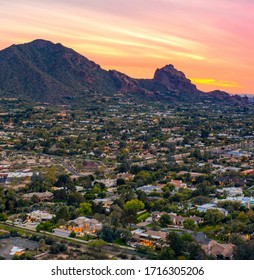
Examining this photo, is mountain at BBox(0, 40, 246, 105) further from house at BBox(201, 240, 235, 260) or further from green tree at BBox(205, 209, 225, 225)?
house at BBox(201, 240, 235, 260)

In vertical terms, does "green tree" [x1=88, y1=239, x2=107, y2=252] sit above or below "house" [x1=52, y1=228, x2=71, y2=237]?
above

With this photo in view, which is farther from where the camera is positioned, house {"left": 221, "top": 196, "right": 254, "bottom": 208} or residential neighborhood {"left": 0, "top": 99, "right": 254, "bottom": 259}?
house {"left": 221, "top": 196, "right": 254, "bottom": 208}

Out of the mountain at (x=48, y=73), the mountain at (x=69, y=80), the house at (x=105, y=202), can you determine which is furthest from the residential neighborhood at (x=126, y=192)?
the mountain at (x=69, y=80)

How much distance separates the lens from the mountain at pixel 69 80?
13350 centimetres

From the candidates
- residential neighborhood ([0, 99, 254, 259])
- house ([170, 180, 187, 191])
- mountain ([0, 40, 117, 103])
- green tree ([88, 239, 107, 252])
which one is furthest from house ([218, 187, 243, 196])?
mountain ([0, 40, 117, 103])

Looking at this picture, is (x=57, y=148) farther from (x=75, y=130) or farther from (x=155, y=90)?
(x=155, y=90)

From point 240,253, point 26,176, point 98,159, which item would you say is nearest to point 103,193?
point 26,176

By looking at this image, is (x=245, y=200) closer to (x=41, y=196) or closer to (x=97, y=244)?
(x=97, y=244)

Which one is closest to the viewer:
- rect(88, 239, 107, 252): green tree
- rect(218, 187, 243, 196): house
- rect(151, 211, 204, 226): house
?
rect(88, 239, 107, 252): green tree

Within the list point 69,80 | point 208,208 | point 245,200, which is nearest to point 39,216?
point 208,208

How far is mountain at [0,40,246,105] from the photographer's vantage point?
133500 millimetres

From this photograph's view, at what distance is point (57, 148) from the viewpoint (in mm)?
62812

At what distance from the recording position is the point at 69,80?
5851 inches

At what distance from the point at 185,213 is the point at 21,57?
125m
